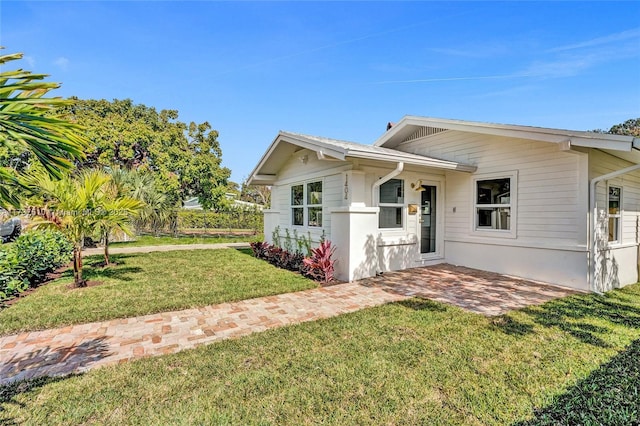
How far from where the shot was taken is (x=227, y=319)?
479 centimetres

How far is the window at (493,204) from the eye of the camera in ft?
25.7

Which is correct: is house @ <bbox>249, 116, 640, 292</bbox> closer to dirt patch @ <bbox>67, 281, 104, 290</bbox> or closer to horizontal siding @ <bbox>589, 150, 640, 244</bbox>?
horizontal siding @ <bbox>589, 150, 640, 244</bbox>

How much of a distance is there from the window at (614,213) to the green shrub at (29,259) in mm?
13107

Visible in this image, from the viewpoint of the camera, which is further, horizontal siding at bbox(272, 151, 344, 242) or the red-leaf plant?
horizontal siding at bbox(272, 151, 344, 242)

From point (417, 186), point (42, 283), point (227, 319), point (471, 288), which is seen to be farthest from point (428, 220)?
point (42, 283)

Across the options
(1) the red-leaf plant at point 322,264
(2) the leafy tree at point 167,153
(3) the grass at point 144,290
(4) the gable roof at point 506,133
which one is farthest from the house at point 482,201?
(2) the leafy tree at point 167,153

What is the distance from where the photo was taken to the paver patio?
11.7 ft

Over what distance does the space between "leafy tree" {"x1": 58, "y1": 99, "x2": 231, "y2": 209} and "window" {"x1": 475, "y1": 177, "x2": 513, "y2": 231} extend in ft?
59.7

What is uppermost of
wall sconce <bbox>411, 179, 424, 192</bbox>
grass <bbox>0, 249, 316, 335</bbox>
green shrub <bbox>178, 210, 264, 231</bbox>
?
wall sconce <bbox>411, 179, 424, 192</bbox>

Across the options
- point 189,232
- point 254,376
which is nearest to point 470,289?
point 254,376

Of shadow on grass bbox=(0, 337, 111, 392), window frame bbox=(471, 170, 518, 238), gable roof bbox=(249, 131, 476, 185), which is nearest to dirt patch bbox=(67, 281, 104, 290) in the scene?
shadow on grass bbox=(0, 337, 111, 392)

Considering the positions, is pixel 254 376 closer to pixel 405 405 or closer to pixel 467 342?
pixel 405 405

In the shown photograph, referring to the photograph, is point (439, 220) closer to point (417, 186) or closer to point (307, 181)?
point (417, 186)

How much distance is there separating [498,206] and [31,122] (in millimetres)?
8941
